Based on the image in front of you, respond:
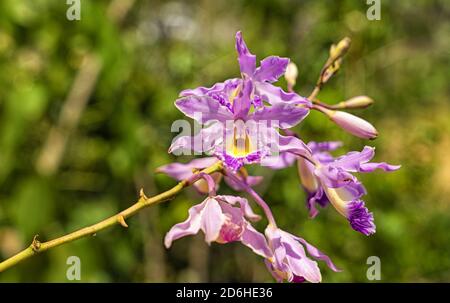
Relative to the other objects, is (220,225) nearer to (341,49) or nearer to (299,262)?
(299,262)

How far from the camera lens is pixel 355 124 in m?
0.74

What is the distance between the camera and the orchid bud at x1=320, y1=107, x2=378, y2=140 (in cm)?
73

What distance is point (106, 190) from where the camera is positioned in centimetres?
221

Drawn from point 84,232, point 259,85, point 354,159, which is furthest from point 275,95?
point 84,232

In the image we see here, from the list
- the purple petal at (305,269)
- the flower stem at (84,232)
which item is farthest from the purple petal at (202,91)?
the purple petal at (305,269)

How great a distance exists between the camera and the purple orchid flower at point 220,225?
0.69m

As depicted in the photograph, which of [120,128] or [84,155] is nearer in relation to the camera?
[120,128]

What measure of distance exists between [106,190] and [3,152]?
0.56 m

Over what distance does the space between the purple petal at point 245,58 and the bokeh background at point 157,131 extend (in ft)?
3.46

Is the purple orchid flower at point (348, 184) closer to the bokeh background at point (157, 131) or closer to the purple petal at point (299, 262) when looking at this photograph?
the purple petal at point (299, 262)

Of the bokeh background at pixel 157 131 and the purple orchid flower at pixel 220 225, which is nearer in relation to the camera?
the purple orchid flower at pixel 220 225

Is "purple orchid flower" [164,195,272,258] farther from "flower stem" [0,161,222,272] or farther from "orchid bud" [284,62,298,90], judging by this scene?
"orchid bud" [284,62,298,90]

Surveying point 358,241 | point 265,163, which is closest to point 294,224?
point 358,241
